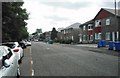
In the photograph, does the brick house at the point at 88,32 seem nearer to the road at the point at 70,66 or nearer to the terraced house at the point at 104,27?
the terraced house at the point at 104,27

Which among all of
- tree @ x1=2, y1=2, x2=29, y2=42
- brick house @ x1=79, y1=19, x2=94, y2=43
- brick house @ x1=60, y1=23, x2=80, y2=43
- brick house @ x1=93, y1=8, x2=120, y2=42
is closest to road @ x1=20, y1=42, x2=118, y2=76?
tree @ x1=2, y1=2, x2=29, y2=42

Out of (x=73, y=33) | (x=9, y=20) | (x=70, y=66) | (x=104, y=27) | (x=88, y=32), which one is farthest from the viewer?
(x=73, y=33)

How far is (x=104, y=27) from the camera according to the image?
54750mm

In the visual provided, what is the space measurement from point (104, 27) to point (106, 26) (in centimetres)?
103

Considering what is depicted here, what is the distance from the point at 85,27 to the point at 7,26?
4141cm

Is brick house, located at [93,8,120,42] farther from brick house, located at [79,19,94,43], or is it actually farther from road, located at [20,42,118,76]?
road, located at [20,42,118,76]


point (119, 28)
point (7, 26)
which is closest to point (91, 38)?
point (119, 28)

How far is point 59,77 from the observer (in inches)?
381

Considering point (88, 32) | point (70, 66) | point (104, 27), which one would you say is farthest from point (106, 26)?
point (70, 66)

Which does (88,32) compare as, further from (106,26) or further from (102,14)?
(106,26)

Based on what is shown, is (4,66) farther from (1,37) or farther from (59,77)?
(1,37)

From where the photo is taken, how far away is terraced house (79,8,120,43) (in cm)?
5030

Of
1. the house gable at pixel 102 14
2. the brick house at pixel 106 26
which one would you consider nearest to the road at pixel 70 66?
the brick house at pixel 106 26

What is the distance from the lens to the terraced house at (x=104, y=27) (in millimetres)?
50300
